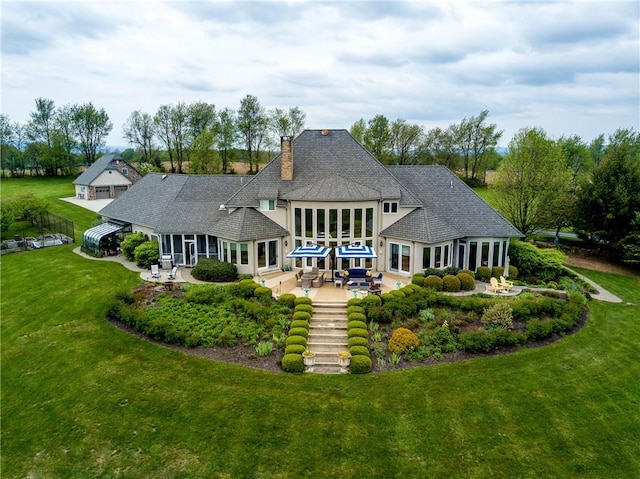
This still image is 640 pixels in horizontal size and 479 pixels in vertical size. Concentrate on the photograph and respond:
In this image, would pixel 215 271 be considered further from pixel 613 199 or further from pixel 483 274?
pixel 613 199

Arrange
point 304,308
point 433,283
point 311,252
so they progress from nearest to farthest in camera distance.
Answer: point 304,308 < point 433,283 < point 311,252

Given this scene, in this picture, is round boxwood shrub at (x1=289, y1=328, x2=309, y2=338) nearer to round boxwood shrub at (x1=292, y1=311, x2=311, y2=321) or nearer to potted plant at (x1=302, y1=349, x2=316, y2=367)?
round boxwood shrub at (x1=292, y1=311, x2=311, y2=321)

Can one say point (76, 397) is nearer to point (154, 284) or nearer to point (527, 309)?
point (154, 284)

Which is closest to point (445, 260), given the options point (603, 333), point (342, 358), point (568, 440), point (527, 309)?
point (527, 309)

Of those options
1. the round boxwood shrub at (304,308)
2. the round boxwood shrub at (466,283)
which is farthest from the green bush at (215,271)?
the round boxwood shrub at (466,283)

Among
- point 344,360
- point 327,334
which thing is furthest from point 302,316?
point 344,360

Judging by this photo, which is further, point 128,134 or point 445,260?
point 128,134

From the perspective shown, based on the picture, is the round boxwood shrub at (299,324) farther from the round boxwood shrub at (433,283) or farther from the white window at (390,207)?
the white window at (390,207)

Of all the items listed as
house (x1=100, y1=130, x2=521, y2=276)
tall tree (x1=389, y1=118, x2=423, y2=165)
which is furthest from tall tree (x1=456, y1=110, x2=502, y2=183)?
house (x1=100, y1=130, x2=521, y2=276)
